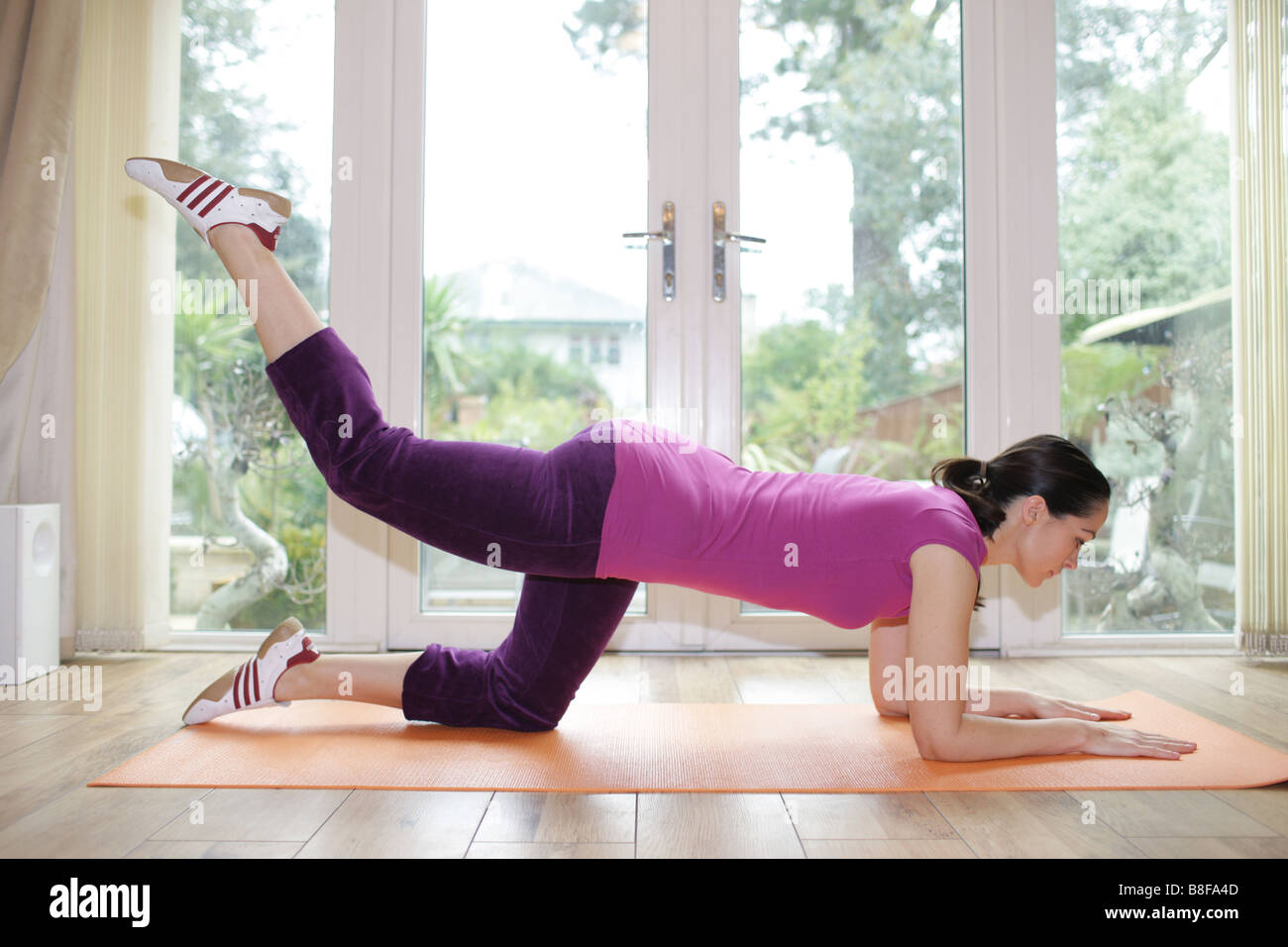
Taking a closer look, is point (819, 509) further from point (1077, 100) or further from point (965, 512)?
point (1077, 100)

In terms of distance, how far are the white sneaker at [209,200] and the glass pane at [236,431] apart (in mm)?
1155

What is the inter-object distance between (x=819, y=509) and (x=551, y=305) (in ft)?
5.06

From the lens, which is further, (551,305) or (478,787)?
(551,305)

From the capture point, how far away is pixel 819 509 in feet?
4.99

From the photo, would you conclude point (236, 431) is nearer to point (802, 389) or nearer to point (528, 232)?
point (528, 232)

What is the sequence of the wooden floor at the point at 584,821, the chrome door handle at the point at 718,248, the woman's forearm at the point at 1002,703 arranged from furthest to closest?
1. the chrome door handle at the point at 718,248
2. the woman's forearm at the point at 1002,703
3. the wooden floor at the point at 584,821

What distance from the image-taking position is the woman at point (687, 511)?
4.81 ft

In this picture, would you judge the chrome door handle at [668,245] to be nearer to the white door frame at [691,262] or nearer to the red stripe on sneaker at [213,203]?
the white door frame at [691,262]

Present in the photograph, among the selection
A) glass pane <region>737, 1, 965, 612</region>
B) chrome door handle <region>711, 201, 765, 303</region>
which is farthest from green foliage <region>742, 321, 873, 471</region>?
chrome door handle <region>711, 201, 765, 303</region>

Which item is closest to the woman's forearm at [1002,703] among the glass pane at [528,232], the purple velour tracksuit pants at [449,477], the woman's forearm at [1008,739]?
the woman's forearm at [1008,739]

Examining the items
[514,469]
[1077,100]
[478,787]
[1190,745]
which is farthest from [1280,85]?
[478,787]

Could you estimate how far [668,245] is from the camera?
278 centimetres

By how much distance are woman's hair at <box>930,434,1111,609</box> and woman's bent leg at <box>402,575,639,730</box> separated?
64 centimetres
